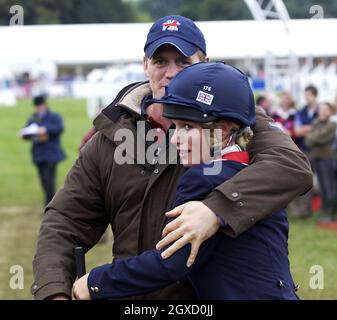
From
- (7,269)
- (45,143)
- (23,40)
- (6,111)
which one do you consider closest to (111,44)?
(23,40)

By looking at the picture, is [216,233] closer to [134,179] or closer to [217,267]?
[217,267]

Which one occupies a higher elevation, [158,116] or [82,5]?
[82,5]

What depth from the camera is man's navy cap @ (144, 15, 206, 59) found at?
3.23 m

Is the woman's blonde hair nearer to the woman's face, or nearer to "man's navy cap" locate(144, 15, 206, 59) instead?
the woman's face

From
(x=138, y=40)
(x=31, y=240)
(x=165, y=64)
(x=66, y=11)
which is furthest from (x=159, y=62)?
(x=66, y=11)

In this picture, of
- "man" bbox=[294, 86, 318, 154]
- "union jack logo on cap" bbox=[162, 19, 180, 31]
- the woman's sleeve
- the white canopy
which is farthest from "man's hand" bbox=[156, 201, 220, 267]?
the white canopy

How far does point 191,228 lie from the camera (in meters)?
2.61

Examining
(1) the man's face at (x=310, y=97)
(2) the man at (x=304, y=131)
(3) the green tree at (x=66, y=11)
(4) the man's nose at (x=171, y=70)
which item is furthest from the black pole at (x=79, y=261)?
(3) the green tree at (x=66, y=11)

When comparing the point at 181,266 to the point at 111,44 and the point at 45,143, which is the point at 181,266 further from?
the point at 111,44

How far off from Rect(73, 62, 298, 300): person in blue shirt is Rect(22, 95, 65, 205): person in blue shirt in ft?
41.4

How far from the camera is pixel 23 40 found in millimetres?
17516

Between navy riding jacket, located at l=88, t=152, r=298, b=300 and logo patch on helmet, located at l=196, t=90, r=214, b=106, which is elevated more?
logo patch on helmet, located at l=196, t=90, r=214, b=106

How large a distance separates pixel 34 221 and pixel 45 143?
60.8 inches

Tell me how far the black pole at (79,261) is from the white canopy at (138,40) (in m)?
14.3
